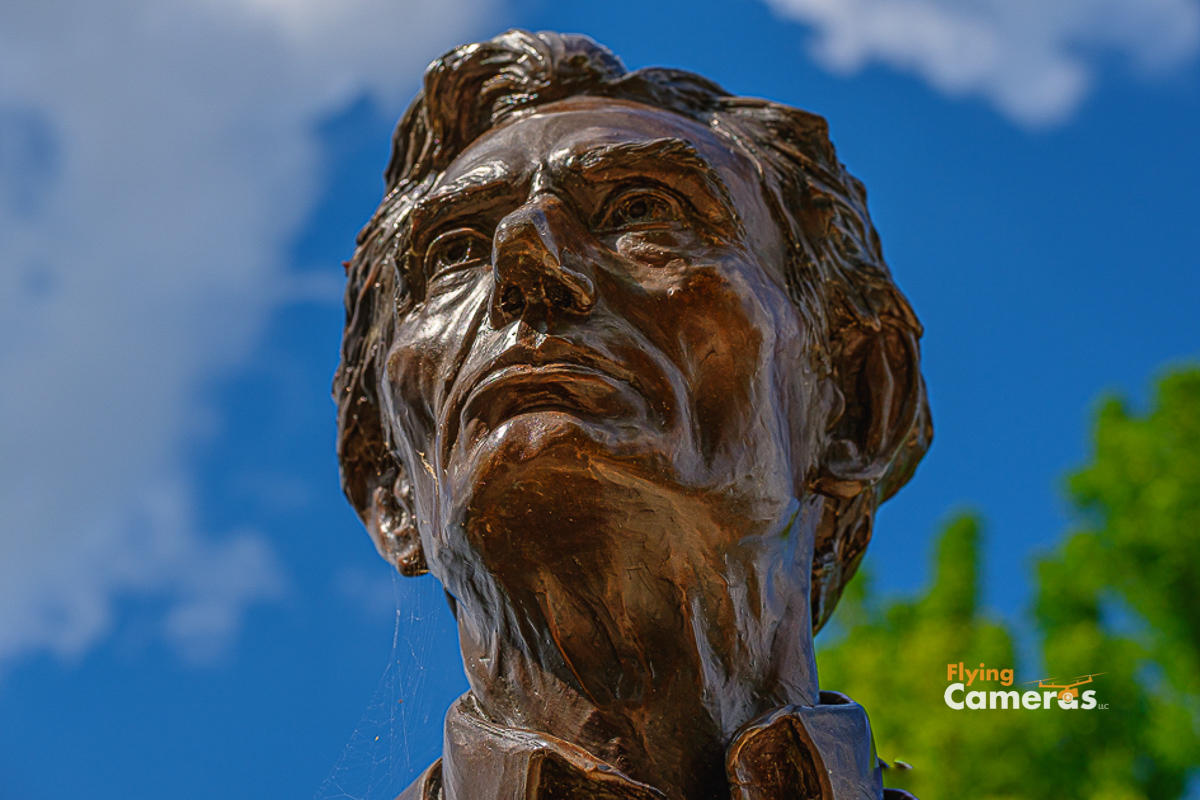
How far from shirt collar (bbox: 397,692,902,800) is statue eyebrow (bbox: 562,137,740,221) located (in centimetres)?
93

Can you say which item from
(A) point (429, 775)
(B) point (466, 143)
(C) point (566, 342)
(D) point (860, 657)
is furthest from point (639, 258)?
(D) point (860, 657)

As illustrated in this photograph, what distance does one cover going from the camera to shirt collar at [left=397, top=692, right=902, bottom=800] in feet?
7.07

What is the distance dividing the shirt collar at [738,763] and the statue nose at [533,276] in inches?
26.5

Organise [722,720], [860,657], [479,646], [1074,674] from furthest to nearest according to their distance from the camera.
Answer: [860,657] → [1074,674] → [479,646] → [722,720]

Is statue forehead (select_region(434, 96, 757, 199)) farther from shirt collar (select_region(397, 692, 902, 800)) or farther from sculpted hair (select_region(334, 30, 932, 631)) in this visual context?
shirt collar (select_region(397, 692, 902, 800))

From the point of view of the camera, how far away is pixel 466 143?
302 cm

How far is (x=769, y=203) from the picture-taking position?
9.34ft

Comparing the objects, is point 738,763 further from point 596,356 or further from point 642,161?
point 642,161

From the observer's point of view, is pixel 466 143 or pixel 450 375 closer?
pixel 450 375

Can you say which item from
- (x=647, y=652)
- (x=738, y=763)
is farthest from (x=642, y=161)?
(x=738, y=763)

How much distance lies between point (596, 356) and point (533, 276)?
178 millimetres

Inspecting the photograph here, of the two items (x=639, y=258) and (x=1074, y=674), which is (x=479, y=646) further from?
(x=1074, y=674)

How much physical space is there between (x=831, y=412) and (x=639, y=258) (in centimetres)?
58

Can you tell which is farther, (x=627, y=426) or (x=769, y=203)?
(x=769, y=203)
